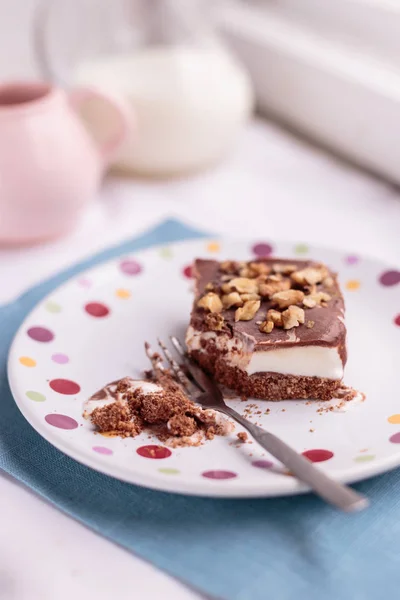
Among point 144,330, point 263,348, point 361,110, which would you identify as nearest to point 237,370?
point 263,348

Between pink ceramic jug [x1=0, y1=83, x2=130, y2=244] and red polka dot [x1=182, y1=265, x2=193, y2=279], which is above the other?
pink ceramic jug [x1=0, y1=83, x2=130, y2=244]

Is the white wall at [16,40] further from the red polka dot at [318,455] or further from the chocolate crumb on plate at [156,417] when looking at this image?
the red polka dot at [318,455]

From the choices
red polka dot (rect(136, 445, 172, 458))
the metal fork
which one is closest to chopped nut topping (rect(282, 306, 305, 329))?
the metal fork

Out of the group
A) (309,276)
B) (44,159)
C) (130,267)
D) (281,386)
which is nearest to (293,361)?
(281,386)

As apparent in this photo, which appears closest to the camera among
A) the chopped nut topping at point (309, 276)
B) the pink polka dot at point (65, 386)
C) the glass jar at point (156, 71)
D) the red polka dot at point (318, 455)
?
the red polka dot at point (318, 455)

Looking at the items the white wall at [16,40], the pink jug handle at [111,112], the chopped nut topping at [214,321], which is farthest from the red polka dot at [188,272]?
the white wall at [16,40]

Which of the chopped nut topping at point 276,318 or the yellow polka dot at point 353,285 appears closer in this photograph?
the chopped nut topping at point 276,318

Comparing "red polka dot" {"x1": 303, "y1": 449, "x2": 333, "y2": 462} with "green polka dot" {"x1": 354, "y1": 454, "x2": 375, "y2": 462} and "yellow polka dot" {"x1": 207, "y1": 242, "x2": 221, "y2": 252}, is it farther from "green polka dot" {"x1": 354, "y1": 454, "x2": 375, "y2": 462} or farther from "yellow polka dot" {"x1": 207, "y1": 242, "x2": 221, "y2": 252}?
"yellow polka dot" {"x1": 207, "y1": 242, "x2": 221, "y2": 252}
